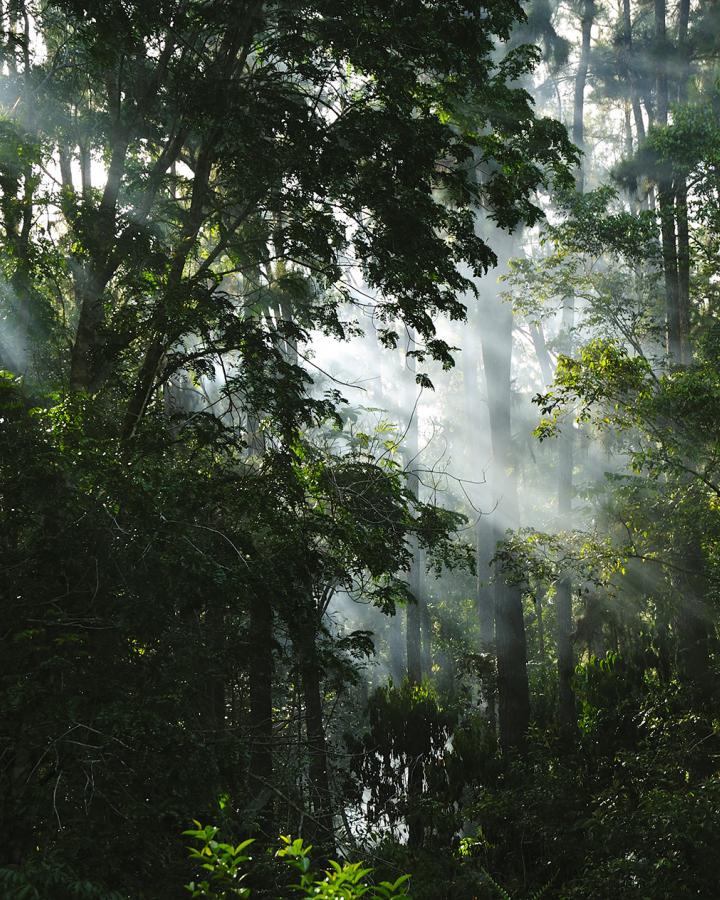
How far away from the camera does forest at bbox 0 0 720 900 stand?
3.73 meters

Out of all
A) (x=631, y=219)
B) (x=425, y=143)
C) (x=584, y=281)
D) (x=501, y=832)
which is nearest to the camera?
(x=425, y=143)

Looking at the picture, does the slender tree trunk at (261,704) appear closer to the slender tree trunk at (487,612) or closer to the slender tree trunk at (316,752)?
the slender tree trunk at (316,752)

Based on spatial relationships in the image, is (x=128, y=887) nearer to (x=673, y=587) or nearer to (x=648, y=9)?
(x=673, y=587)

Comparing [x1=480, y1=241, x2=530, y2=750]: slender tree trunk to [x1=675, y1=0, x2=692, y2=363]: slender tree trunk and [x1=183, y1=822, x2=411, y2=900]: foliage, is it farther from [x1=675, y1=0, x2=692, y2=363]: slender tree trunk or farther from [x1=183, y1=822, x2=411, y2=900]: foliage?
[x1=183, y1=822, x2=411, y2=900]: foliage

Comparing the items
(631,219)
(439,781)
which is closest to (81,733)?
(439,781)

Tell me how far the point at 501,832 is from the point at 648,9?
2157cm

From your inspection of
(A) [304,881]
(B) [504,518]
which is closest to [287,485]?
(A) [304,881]

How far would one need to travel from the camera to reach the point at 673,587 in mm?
11797

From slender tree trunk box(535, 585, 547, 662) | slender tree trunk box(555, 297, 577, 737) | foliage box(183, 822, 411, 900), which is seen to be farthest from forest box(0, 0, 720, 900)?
slender tree trunk box(535, 585, 547, 662)

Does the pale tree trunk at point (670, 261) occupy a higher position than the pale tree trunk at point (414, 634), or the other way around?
the pale tree trunk at point (670, 261)

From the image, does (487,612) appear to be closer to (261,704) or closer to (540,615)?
(540,615)

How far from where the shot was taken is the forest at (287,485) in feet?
12.2

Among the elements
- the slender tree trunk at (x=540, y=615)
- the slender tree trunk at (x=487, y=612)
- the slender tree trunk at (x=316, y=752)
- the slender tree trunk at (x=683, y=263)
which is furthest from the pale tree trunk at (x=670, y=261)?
the slender tree trunk at (x=540, y=615)

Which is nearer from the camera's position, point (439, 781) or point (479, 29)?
point (479, 29)
